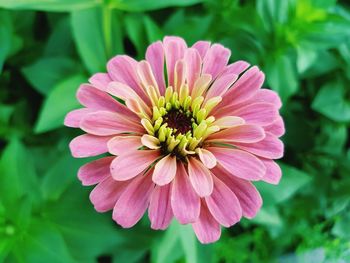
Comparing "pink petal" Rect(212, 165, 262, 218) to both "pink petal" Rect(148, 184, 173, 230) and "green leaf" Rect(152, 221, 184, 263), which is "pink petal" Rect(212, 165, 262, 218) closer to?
"pink petal" Rect(148, 184, 173, 230)

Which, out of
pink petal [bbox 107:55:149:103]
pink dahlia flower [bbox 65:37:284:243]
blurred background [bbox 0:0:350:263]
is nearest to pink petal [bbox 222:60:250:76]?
pink dahlia flower [bbox 65:37:284:243]

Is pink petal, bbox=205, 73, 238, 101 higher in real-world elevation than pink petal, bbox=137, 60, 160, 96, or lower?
lower

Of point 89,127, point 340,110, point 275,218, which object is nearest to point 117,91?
point 89,127

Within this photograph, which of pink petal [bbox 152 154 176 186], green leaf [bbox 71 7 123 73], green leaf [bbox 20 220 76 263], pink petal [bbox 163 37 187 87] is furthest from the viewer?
green leaf [bbox 71 7 123 73]

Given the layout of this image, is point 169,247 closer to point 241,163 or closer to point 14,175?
point 14,175

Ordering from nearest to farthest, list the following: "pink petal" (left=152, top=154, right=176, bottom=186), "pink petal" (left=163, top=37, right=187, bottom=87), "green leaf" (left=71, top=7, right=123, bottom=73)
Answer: "pink petal" (left=152, top=154, right=176, bottom=186) → "pink petal" (left=163, top=37, right=187, bottom=87) → "green leaf" (left=71, top=7, right=123, bottom=73)

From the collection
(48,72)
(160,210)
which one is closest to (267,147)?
(160,210)
